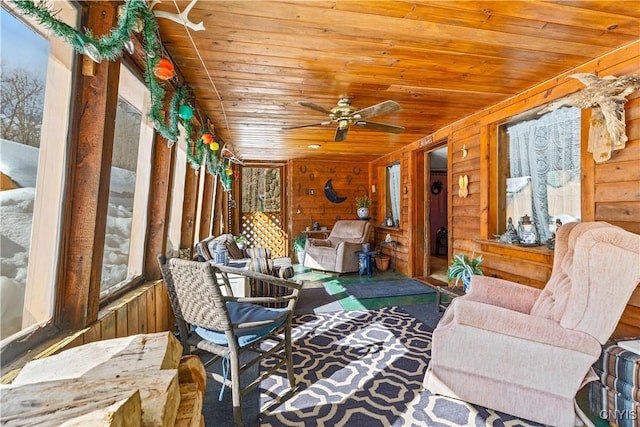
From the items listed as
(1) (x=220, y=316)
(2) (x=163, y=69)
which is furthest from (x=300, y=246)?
(2) (x=163, y=69)

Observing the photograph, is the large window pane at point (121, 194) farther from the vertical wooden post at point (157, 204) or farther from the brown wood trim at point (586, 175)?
the brown wood trim at point (586, 175)

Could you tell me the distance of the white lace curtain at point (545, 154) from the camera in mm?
2568

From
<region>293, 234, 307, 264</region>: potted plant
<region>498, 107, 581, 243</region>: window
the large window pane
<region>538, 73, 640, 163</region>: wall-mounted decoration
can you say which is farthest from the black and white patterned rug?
<region>293, 234, 307, 264</region>: potted plant

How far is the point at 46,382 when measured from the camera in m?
0.69

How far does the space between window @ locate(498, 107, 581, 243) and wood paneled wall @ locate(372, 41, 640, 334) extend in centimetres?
15

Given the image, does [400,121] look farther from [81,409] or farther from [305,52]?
[81,409]

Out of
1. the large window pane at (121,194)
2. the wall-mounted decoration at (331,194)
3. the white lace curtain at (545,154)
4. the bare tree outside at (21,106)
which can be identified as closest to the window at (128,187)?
the large window pane at (121,194)

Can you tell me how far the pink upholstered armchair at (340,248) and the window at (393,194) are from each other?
670 mm

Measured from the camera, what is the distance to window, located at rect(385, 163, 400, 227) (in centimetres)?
580

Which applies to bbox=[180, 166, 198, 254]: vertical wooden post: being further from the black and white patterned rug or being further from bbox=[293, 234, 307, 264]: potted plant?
bbox=[293, 234, 307, 264]: potted plant

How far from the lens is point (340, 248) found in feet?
17.0

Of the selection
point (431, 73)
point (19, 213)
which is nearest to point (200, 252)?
point (19, 213)

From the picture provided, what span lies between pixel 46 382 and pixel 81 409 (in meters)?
0.20

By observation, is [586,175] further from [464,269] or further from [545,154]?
[464,269]
